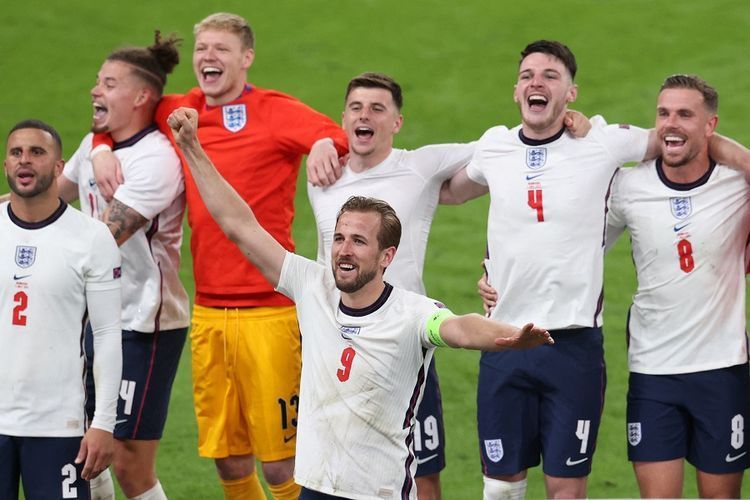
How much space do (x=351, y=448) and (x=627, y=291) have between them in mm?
5836

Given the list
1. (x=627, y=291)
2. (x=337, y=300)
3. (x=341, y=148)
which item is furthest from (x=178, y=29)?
(x=337, y=300)

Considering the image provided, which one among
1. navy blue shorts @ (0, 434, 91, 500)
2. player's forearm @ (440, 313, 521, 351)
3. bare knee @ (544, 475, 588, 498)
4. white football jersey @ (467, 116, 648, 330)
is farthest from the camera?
bare knee @ (544, 475, 588, 498)

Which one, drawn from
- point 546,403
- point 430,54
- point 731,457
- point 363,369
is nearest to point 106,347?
point 363,369

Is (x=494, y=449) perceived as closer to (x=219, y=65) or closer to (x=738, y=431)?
Answer: (x=738, y=431)

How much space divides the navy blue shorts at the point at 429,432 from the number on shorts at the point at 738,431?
4.75ft

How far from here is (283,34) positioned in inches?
606

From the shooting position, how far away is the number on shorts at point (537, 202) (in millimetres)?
6730

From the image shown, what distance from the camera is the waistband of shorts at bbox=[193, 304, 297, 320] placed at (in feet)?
23.5

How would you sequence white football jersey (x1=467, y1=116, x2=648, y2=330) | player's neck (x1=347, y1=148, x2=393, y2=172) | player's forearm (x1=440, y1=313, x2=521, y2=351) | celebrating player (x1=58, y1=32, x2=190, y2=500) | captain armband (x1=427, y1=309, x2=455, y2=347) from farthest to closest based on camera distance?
1. celebrating player (x1=58, y1=32, x2=190, y2=500)
2. player's neck (x1=347, y1=148, x2=393, y2=172)
3. white football jersey (x1=467, y1=116, x2=648, y2=330)
4. captain armband (x1=427, y1=309, x2=455, y2=347)
5. player's forearm (x1=440, y1=313, x2=521, y2=351)

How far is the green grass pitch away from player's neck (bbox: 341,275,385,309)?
5.87m

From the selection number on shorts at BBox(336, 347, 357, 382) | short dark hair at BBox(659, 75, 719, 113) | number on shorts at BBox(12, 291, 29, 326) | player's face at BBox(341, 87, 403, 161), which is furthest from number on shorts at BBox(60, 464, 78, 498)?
short dark hair at BBox(659, 75, 719, 113)

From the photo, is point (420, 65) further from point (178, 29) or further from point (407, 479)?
point (407, 479)

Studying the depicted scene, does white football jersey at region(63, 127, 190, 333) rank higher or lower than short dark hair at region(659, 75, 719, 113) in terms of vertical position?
lower

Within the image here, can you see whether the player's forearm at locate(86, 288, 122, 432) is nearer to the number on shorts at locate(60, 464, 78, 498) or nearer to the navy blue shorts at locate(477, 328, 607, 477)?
the number on shorts at locate(60, 464, 78, 498)
